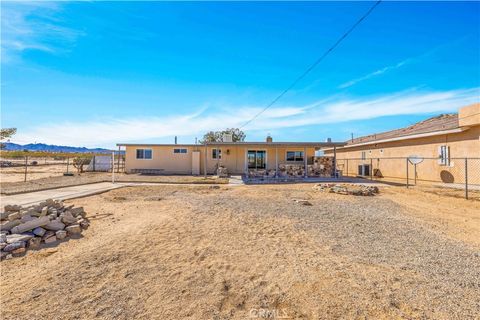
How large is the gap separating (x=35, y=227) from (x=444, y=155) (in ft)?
59.6

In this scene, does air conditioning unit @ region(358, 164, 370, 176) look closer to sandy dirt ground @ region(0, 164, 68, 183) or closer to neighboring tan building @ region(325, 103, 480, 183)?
neighboring tan building @ region(325, 103, 480, 183)

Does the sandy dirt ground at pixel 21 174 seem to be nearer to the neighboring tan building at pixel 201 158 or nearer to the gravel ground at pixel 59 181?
the gravel ground at pixel 59 181

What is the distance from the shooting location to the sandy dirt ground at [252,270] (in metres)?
2.63

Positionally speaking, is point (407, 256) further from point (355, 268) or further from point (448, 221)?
point (448, 221)

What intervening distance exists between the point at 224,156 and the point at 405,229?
16068 millimetres

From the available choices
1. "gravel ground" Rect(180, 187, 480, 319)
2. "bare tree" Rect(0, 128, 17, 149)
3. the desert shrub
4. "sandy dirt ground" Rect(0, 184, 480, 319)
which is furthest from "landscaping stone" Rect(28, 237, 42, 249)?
the desert shrub

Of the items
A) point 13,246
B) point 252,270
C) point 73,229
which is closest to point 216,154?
point 73,229

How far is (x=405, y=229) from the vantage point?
5590 millimetres

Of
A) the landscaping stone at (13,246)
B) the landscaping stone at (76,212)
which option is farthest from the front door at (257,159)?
the landscaping stone at (13,246)

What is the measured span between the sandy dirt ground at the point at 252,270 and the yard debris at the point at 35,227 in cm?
32

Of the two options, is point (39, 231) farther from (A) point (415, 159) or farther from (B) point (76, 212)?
(A) point (415, 159)

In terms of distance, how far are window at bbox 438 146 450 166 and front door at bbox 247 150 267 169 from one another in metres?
11.4

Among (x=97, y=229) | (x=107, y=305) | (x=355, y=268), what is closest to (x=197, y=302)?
(x=107, y=305)

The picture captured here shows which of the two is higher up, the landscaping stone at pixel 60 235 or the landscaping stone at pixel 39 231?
the landscaping stone at pixel 39 231
